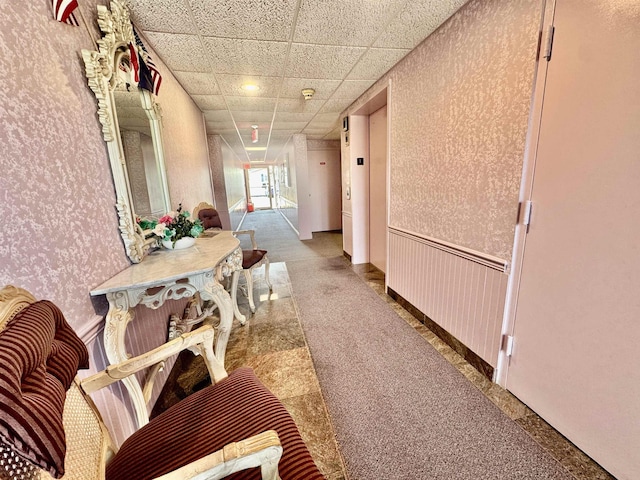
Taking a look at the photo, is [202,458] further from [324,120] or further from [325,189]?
[325,189]

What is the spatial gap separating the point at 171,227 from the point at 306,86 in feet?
7.04

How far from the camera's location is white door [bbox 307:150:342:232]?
20.8 ft

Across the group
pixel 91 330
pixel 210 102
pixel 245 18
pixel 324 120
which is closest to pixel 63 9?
pixel 245 18

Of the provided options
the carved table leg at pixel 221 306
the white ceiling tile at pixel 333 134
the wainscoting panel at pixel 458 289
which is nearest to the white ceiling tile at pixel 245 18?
the carved table leg at pixel 221 306

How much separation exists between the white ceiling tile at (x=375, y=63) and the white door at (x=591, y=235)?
49.4 inches

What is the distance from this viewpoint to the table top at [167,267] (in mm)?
1145

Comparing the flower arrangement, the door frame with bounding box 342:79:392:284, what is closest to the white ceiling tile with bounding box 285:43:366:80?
the door frame with bounding box 342:79:392:284

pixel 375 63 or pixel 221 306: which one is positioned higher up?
pixel 375 63

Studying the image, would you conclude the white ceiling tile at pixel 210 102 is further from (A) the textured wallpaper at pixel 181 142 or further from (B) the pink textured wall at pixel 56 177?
(B) the pink textured wall at pixel 56 177

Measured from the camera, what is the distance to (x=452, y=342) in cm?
195

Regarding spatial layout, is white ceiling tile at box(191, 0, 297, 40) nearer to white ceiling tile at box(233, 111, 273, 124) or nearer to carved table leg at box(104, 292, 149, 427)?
carved table leg at box(104, 292, 149, 427)

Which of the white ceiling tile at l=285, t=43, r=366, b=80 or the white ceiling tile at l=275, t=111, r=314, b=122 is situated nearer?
the white ceiling tile at l=285, t=43, r=366, b=80

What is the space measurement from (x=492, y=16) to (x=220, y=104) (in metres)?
3.02

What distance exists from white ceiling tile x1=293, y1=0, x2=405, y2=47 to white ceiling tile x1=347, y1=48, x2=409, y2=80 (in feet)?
0.67
